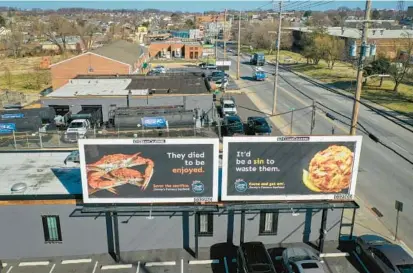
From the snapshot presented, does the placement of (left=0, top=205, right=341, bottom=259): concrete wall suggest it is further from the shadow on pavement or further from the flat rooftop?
the flat rooftop

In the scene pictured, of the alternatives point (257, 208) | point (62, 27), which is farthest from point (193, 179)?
point (62, 27)

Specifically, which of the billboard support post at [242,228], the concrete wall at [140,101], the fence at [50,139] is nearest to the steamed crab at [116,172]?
the billboard support post at [242,228]

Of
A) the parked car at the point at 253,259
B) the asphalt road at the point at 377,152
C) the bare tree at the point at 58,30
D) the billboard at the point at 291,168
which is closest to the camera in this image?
the parked car at the point at 253,259

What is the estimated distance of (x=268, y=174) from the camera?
44.3ft

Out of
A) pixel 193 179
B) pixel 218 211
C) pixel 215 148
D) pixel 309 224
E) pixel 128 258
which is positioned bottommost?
pixel 128 258

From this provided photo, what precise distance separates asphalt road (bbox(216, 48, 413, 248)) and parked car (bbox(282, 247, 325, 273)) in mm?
4843

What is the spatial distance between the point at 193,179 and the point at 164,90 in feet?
73.4

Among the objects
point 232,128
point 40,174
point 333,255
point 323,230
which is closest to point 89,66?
point 232,128

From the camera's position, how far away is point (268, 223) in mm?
14766

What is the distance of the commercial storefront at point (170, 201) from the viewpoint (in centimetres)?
1312

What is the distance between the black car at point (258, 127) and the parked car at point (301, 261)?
53.2ft

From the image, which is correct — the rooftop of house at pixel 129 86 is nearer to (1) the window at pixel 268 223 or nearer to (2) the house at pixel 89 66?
(2) the house at pixel 89 66

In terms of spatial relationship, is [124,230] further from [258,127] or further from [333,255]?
[258,127]

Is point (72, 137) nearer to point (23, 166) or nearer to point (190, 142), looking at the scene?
point (23, 166)
